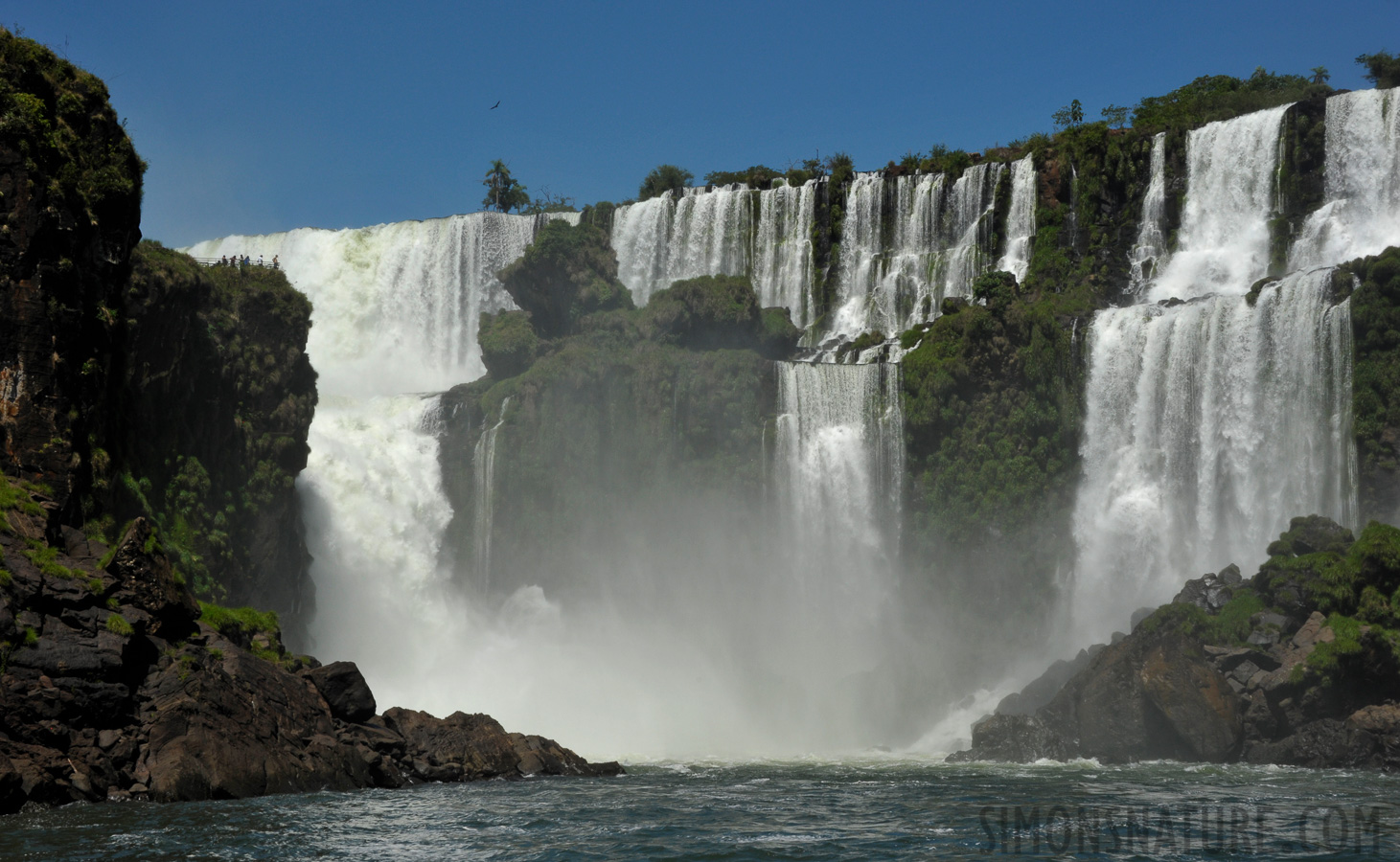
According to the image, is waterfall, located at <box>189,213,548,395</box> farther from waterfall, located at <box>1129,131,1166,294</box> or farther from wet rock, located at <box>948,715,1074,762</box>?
wet rock, located at <box>948,715,1074,762</box>

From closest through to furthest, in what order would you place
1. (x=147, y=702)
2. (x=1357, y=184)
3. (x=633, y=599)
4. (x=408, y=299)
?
(x=147, y=702)
(x=1357, y=184)
(x=633, y=599)
(x=408, y=299)

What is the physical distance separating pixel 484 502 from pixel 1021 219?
992 inches

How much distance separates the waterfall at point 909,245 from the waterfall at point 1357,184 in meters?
12.6

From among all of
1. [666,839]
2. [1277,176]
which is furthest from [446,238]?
[666,839]

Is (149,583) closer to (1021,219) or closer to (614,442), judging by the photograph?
(614,442)

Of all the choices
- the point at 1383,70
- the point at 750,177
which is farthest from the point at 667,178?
the point at 1383,70

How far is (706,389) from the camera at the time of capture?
4731cm

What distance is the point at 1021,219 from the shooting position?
51281mm

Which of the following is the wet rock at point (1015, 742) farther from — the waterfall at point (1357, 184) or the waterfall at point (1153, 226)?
the waterfall at point (1153, 226)

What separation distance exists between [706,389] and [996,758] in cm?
2047

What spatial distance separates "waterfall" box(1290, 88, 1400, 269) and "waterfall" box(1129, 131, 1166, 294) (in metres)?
5.33

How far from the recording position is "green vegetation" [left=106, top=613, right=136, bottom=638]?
2086 cm

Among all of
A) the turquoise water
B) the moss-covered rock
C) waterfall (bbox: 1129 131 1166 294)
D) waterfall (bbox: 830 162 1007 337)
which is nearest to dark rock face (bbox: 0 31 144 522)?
the turquoise water

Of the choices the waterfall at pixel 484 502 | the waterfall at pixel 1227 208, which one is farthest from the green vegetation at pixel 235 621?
the waterfall at pixel 1227 208
